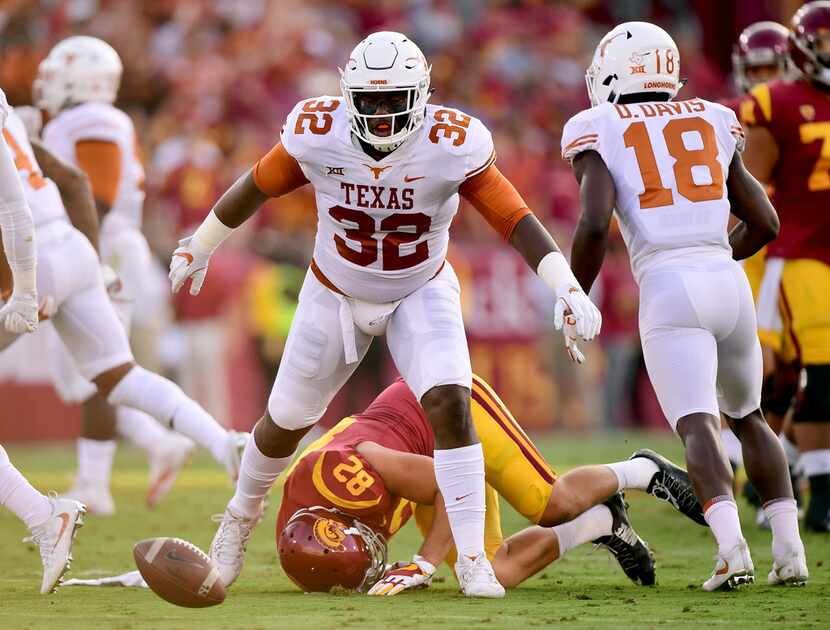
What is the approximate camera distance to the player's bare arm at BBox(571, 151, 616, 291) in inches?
218

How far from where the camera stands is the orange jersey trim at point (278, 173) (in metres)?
5.52

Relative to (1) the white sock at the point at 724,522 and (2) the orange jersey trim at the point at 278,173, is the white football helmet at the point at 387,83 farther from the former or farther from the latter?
(1) the white sock at the point at 724,522

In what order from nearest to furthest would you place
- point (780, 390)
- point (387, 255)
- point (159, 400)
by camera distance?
point (387, 255)
point (159, 400)
point (780, 390)

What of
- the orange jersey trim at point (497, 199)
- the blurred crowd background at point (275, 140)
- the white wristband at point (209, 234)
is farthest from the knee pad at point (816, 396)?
the blurred crowd background at point (275, 140)

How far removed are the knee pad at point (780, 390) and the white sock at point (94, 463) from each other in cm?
340

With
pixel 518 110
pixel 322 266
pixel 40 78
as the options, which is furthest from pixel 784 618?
pixel 518 110

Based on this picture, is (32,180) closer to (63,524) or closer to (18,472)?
(18,472)

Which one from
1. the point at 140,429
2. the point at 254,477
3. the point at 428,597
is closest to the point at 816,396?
the point at 428,597

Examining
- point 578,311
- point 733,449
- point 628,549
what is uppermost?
point 578,311

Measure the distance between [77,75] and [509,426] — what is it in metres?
3.87

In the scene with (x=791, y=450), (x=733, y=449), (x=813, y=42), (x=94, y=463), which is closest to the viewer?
(x=813, y=42)

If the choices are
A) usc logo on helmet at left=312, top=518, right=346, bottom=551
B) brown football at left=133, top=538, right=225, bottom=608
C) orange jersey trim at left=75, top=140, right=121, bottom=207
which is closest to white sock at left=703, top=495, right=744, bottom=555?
usc logo on helmet at left=312, top=518, right=346, bottom=551

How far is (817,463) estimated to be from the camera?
7234 millimetres

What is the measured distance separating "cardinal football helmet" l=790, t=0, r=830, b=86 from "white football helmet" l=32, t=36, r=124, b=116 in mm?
3613
